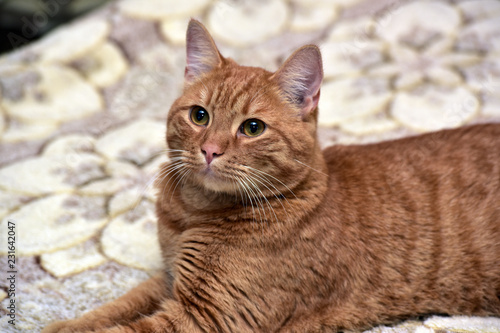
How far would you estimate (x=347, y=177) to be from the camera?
1.85 m

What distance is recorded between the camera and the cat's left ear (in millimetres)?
1677

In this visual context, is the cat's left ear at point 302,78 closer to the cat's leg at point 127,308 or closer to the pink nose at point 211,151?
the pink nose at point 211,151

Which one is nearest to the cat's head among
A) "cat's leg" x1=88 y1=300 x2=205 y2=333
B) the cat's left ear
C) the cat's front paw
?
the cat's left ear

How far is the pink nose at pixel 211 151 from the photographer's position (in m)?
1.58

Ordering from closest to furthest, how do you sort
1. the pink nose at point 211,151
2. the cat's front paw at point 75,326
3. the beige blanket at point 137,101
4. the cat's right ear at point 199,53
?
the pink nose at point 211,151 < the cat's front paw at point 75,326 < the cat's right ear at point 199,53 < the beige blanket at point 137,101

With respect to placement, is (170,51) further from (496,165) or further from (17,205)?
(496,165)

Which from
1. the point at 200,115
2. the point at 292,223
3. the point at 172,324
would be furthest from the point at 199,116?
the point at 172,324

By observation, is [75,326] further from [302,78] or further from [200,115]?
[302,78]

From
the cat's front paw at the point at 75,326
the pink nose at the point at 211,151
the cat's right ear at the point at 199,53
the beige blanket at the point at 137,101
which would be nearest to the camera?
the pink nose at the point at 211,151

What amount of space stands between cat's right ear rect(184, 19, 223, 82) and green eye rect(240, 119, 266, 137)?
0.31 m

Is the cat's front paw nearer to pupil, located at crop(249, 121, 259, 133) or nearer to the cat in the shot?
the cat

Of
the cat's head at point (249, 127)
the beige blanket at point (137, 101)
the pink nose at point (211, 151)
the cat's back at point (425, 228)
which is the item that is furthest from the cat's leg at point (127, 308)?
the cat's back at point (425, 228)

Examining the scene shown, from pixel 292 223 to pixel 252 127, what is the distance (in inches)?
13.4

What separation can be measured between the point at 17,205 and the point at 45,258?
0.43 meters
